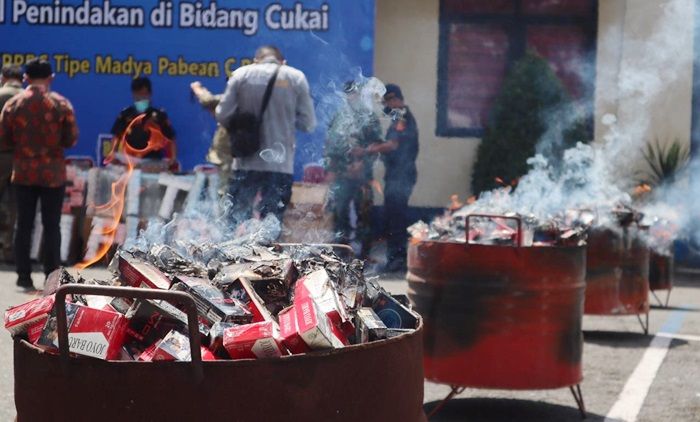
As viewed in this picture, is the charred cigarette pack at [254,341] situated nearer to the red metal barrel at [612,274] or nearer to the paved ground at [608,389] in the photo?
the paved ground at [608,389]

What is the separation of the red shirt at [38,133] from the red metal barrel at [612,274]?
179 inches

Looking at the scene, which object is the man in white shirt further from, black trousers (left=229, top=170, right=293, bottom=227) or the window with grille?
the window with grille

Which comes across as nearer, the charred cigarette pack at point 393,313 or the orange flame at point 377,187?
the charred cigarette pack at point 393,313

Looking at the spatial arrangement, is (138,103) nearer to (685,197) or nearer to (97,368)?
(685,197)

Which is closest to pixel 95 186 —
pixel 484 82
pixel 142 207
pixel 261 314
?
pixel 142 207

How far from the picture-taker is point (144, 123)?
12961mm

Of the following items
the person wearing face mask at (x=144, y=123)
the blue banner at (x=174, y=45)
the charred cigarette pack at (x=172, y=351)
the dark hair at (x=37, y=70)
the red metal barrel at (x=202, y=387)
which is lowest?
the red metal barrel at (x=202, y=387)

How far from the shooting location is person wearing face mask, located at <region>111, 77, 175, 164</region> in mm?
12953

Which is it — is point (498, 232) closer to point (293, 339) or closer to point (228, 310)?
point (228, 310)

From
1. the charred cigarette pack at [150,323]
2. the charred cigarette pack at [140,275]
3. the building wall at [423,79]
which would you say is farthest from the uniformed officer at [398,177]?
the charred cigarette pack at [150,323]

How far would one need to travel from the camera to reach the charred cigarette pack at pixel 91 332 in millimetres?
3086

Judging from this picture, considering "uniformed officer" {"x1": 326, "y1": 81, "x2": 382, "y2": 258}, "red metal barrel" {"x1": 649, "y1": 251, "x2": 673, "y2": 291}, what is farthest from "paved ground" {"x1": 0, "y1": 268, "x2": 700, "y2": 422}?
"uniformed officer" {"x1": 326, "y1": 81, "x2": 382, "y2": 258}

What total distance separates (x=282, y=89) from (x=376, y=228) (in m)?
4.94

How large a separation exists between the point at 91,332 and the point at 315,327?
0.60 m
